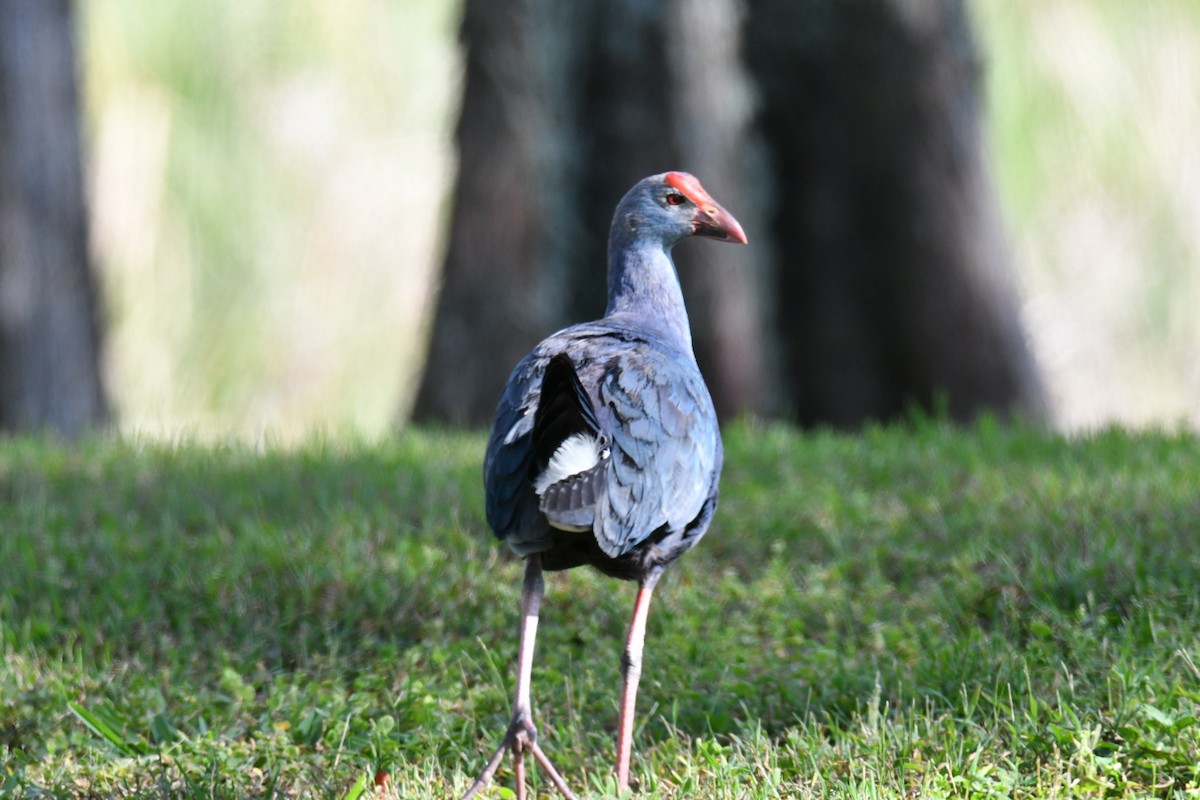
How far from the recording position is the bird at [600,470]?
3.62 m

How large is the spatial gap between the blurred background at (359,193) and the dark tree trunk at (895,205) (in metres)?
4.36

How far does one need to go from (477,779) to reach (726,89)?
5392mm

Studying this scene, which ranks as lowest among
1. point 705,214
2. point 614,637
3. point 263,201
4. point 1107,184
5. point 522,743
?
point 614,637

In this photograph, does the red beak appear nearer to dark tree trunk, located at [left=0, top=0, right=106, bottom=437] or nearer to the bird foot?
the bird foot

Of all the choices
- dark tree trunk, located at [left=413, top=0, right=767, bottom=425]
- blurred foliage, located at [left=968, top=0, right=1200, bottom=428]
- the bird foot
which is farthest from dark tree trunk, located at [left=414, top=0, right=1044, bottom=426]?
blurred foliage, located at [left=968, top=0, right=1200, bottom=428]

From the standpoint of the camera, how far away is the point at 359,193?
1331 centimetres

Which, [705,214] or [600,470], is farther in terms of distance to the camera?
[705,214]

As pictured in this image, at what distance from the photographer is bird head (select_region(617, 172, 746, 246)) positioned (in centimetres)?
445

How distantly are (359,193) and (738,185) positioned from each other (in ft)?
18.8

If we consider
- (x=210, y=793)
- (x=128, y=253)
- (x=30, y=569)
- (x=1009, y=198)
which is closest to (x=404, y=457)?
(x=30, y=569)

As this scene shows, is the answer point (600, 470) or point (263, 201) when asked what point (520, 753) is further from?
point (263, 201)

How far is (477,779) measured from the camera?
3.76m

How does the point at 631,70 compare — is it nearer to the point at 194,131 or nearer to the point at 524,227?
the point at 524,227

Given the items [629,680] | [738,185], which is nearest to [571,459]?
[629,680]
